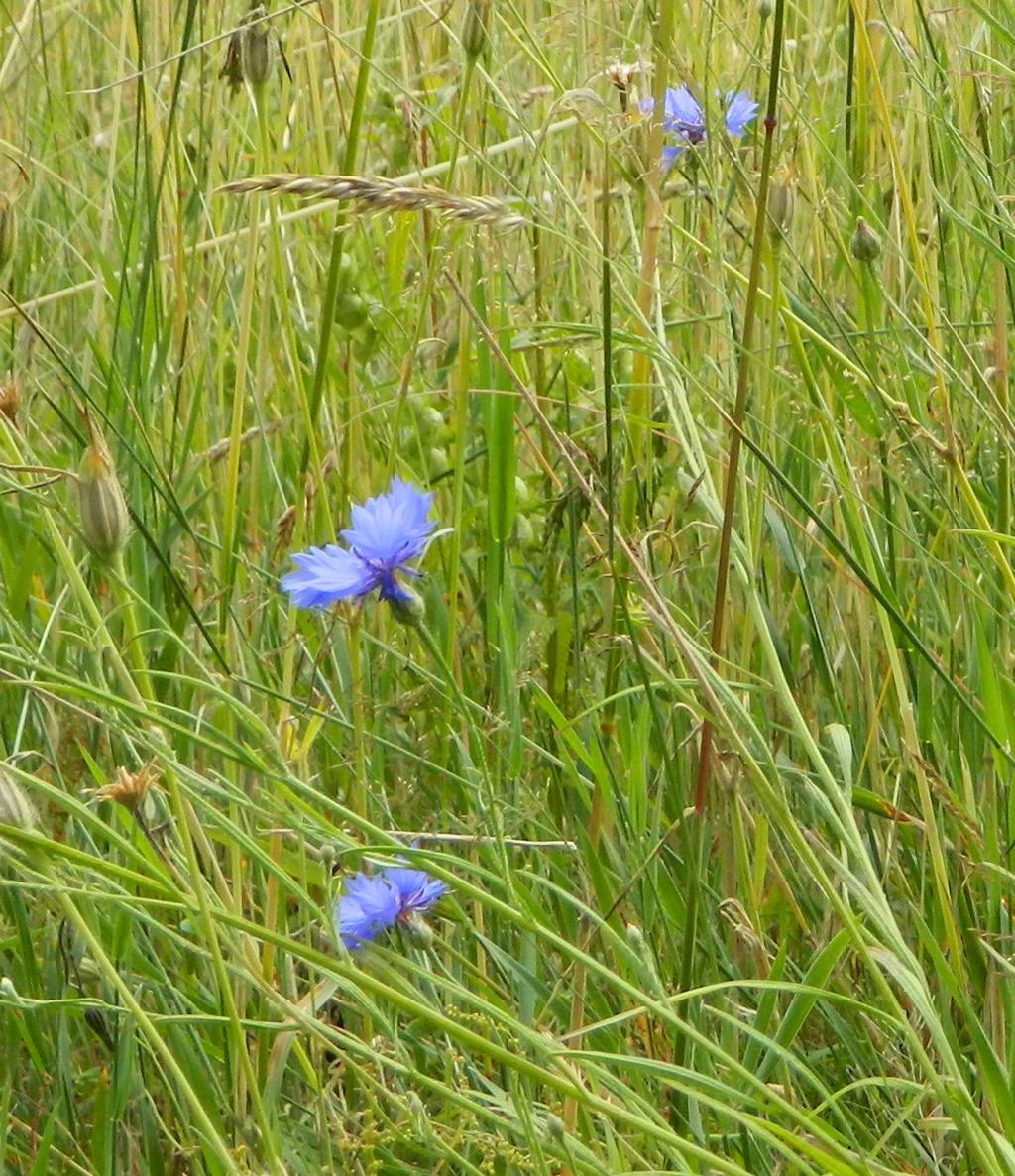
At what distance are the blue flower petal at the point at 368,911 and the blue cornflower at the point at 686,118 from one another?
0.54m

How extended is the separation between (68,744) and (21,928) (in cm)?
31

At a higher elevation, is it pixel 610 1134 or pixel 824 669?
pixel 824 669

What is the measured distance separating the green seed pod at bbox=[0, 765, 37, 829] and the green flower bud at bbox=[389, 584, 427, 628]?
0.23m

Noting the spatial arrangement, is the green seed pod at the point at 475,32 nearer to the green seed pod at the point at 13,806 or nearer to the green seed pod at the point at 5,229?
the green seed pod at the point at 5,229

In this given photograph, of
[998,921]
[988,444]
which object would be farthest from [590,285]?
[998,921]

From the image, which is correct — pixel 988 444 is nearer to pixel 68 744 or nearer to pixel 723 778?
pixel 723 778

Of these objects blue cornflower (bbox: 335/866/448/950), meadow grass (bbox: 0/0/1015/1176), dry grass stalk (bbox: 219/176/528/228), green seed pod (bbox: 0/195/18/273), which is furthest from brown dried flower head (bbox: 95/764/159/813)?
green seed pod (bbox: 0/195/18/273)

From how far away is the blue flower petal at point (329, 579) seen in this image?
2.57ft

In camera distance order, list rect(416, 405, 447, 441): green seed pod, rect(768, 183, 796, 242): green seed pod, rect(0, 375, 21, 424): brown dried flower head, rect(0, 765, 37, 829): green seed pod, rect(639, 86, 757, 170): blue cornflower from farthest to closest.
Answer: rect(416, 405, 447, 441): green seed pod → rect(639, 86, 757, 170): blue cornflower → rect(768, 183, 796, 242): green seed pod → rect(0, 375, 21, 424): brown dried flower head → rect(0, 765, 37, 829): green seed pod

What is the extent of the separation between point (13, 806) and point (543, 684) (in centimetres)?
62

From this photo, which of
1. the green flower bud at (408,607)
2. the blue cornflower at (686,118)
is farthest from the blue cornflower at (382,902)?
the blue cornflower at (686,118)

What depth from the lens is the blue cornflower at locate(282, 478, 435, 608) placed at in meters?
0.78

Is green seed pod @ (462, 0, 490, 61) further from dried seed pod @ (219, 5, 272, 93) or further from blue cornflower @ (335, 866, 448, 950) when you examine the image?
blue cornflower @ (335, 866, 448, 950)

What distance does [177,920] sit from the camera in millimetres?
1045
